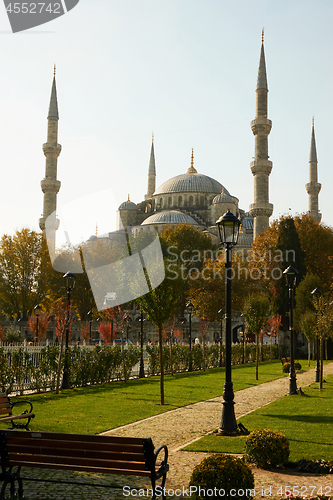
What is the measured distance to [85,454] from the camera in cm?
486

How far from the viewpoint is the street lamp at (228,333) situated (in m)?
9.28

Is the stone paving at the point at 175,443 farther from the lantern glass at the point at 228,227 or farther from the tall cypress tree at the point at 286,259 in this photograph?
the tall cypress tree at the point at 286,259

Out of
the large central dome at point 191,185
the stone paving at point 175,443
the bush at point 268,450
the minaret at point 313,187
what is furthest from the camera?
the large central dome at point 191,185

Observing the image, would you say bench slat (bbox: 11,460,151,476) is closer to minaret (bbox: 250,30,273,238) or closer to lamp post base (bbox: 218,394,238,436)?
lamp post base (bbox: 218,394,238,436)

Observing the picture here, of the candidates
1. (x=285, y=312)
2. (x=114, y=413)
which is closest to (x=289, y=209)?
(x=285, y=312)

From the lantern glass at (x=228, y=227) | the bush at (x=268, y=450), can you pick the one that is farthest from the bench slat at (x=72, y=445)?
the lantern glass at (x=228, y=227)

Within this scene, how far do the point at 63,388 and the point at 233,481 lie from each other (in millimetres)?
13217

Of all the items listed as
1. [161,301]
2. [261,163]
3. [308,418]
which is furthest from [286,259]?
[308,418]

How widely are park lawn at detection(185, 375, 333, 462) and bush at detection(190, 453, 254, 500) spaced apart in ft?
8.60

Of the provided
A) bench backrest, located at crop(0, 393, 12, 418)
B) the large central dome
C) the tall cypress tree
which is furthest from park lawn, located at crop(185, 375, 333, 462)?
the large central dome

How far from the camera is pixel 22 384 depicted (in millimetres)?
15273

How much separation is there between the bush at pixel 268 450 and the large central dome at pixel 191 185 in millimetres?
82645

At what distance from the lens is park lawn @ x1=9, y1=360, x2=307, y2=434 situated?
401 inches

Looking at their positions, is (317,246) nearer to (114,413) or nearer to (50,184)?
(50,184)
